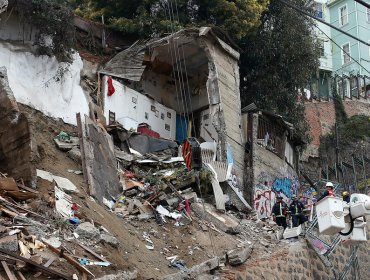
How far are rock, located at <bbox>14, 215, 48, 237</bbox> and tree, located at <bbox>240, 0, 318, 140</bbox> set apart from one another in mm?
16071

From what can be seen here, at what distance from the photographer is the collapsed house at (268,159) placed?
2128 cm

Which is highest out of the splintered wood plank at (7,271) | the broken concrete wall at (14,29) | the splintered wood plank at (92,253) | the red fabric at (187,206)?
the broken concrete wall at (14,29)

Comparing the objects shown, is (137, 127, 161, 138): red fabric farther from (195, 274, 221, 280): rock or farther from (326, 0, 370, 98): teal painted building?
(326, 0, 370, 98): teal painted building

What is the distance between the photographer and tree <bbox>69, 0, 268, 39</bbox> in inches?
900

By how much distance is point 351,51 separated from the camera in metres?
41.7

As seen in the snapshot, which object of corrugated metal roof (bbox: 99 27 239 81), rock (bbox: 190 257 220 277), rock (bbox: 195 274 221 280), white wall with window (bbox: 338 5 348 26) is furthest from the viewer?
white wall with window (bbox: 338 5 348 26)

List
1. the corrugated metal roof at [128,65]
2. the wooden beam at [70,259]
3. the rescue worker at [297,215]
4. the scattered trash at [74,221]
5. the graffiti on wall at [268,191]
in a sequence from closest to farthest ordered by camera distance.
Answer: the wooden beam at [70,259] < the scattered trash at [74,221] < the rescue worker at [297,215] < the graffiti on wall at [268,191] < the corrugated metal roof at [128,65]

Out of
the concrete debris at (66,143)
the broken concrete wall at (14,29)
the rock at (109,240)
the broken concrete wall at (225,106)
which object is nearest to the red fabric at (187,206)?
the concrete debris at (66,143)

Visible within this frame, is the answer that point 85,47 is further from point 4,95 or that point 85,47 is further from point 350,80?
point 350,80

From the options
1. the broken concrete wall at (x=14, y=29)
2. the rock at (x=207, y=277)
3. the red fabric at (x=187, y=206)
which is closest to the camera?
the rock at (x=207, y=277)

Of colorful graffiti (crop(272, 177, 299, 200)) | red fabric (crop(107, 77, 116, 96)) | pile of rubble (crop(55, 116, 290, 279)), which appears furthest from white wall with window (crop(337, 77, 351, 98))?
pile of rubble (crop(55, 116, 290, 279))

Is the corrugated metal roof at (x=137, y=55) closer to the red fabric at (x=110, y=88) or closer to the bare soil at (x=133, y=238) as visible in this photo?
the red fabric at (x=110, y=88)

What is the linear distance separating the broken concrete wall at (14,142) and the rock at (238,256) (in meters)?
4.18

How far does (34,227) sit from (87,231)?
1.16m
